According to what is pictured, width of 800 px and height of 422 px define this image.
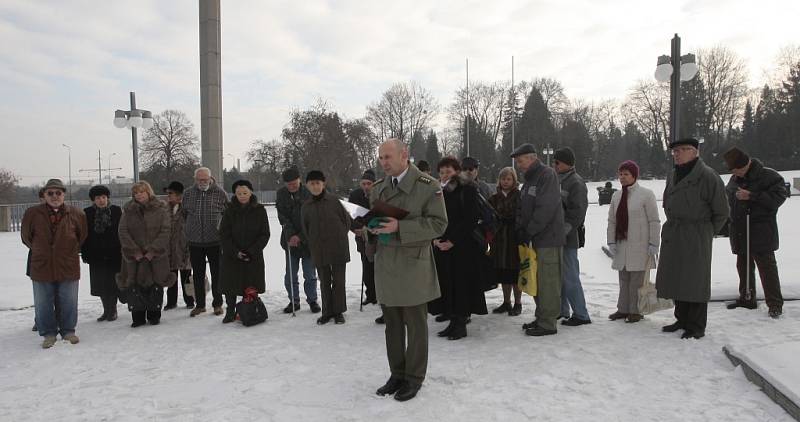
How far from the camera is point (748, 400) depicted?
11.5 ft

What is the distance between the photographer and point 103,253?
6.24m

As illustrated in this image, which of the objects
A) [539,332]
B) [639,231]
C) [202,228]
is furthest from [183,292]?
[639,231]

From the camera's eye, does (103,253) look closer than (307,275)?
Yes

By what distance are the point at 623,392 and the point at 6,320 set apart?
23.3 ft

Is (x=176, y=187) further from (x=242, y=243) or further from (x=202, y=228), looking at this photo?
(x=242, y=243)

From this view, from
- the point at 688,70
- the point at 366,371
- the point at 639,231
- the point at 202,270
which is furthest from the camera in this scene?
the point at 688,70

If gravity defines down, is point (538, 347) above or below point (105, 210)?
below

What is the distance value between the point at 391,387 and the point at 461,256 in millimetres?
1655

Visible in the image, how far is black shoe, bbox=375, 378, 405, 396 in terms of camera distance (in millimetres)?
3807

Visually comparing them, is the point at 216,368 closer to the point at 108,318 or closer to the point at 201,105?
the point at 108,318

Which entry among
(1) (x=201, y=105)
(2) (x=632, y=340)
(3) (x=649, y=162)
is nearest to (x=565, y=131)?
(3) (x=649, y=162)

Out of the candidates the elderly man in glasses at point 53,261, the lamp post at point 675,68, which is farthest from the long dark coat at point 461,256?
the lamp post at point 675,68

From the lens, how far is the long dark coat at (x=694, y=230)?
15.7 feet

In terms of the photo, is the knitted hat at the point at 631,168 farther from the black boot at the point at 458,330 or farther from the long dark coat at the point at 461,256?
the black boot at the point at 458,330
